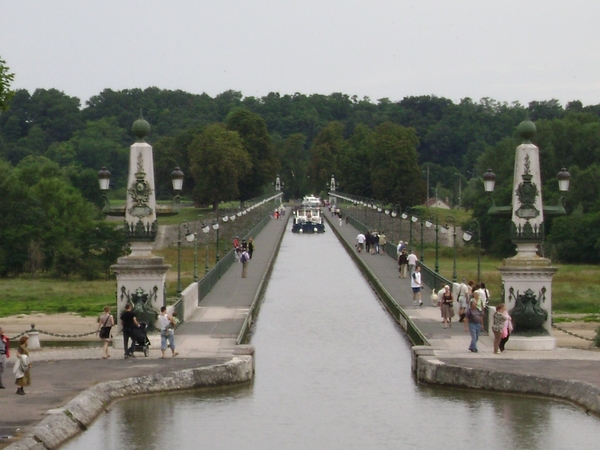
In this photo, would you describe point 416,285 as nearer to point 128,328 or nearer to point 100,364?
point 128,328

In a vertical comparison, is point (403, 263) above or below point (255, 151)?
below

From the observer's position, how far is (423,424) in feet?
71.9

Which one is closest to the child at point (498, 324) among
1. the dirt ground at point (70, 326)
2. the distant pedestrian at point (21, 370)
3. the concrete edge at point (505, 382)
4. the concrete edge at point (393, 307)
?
the concrete edge at point (505, 382)

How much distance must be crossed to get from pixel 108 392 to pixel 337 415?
441 cm

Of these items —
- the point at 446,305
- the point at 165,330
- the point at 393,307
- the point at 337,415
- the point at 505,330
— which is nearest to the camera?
the point at 337,415

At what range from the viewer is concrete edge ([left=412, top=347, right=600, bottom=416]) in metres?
22.5

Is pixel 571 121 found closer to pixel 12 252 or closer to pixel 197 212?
pixel 197 212

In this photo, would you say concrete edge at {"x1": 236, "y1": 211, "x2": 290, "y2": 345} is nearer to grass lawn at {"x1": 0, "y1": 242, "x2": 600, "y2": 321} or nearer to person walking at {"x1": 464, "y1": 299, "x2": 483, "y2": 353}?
grass lawn at {"x1": 0, "y1": 242, "x2": 600, "y2": 321}

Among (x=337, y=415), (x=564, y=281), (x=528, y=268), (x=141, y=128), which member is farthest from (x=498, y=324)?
(x=564, y=281)

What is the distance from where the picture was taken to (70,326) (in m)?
38.2

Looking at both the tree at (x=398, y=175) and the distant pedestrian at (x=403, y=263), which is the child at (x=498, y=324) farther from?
the tree at (x=398, y=175)

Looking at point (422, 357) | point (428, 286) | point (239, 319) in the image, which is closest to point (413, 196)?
point (428, 286)

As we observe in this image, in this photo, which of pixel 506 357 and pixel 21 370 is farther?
pixel 506 357

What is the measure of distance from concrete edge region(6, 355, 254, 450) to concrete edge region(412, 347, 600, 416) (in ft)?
13.1
